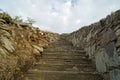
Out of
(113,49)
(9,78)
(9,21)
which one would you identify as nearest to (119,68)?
(113,49)

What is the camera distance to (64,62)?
4.91 meters

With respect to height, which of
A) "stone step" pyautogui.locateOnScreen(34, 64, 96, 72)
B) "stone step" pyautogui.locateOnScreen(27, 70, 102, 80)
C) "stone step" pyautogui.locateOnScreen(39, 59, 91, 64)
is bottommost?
"stone step" pyautogui.locateOnScreen(27, 70, 102, 80)

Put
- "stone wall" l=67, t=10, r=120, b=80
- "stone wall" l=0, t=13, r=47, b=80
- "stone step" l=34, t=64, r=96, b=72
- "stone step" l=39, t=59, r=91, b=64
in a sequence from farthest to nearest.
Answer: "stone step" l=39, t=59, r=91, b=64, "stone step" l=34, t=64, r=96, b=72, "stone wall" l=67, t=10, r=120, b=80, "stone wall" l=0, t=13, r=47, b=80

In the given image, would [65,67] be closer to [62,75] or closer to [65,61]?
[65,61]

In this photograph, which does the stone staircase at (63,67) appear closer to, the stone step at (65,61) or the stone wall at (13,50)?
the stone step at (65,61)

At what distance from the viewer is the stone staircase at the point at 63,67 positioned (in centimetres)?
386

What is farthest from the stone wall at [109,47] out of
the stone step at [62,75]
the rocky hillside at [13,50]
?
the rocky hillside at [13,50]

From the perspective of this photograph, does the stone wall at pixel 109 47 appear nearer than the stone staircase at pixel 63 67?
Yes

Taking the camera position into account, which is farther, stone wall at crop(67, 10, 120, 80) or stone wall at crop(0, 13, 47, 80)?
stone wall at crop(67, 10, 120, 80)

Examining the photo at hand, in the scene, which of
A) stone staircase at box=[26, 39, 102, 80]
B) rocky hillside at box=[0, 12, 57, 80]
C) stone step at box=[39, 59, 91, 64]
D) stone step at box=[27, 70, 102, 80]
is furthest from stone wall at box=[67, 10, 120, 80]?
rocky hillside at box=[0, 12, 57, 80]

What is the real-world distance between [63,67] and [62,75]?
61cm

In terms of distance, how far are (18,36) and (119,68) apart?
6.82ft

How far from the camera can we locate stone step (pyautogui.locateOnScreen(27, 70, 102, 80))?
3.80 meters

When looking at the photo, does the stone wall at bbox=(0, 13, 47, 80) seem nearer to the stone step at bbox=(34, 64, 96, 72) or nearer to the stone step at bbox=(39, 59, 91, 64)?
the stone step at bbox=(34, 64, 96, 72)
